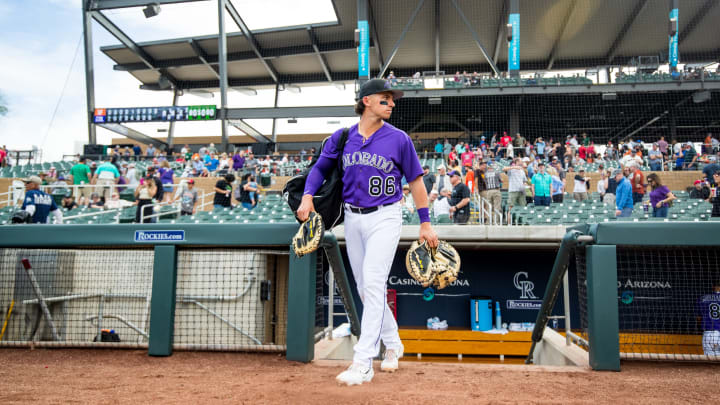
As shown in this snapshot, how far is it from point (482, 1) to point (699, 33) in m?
10.5

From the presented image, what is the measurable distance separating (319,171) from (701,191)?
11.2 meters

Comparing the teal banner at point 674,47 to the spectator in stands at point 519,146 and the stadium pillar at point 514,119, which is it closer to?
the stadium pillar at point 514,119

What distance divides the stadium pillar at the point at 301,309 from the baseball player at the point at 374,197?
38 cm

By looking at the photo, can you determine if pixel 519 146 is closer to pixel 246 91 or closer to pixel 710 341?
pixel 710 341

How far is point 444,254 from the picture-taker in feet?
9.00

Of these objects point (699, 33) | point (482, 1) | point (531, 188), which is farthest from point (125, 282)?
point (699, 33)

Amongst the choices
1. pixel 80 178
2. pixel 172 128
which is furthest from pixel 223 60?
pixel 80 178

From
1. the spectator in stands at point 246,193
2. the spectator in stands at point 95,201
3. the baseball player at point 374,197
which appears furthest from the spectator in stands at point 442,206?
the spectator in stands at point 95,201

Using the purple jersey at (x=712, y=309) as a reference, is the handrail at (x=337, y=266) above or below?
above

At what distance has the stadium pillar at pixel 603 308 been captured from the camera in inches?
107

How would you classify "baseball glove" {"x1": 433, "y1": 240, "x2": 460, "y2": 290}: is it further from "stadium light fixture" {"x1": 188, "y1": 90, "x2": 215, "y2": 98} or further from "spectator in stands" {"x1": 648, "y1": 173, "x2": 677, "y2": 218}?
"stadium light fixture" {"x1": 188, "y1": 90, "x2": 215, "y2": 98}

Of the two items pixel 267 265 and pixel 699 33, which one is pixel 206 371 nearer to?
pixel 267 265

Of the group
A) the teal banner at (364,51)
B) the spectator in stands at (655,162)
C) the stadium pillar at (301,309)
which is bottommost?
the stadium pillar at (301,309)

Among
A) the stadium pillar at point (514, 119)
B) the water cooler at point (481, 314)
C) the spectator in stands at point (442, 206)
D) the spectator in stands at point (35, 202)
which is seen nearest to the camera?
the spectator in stands at point (35, 202)
